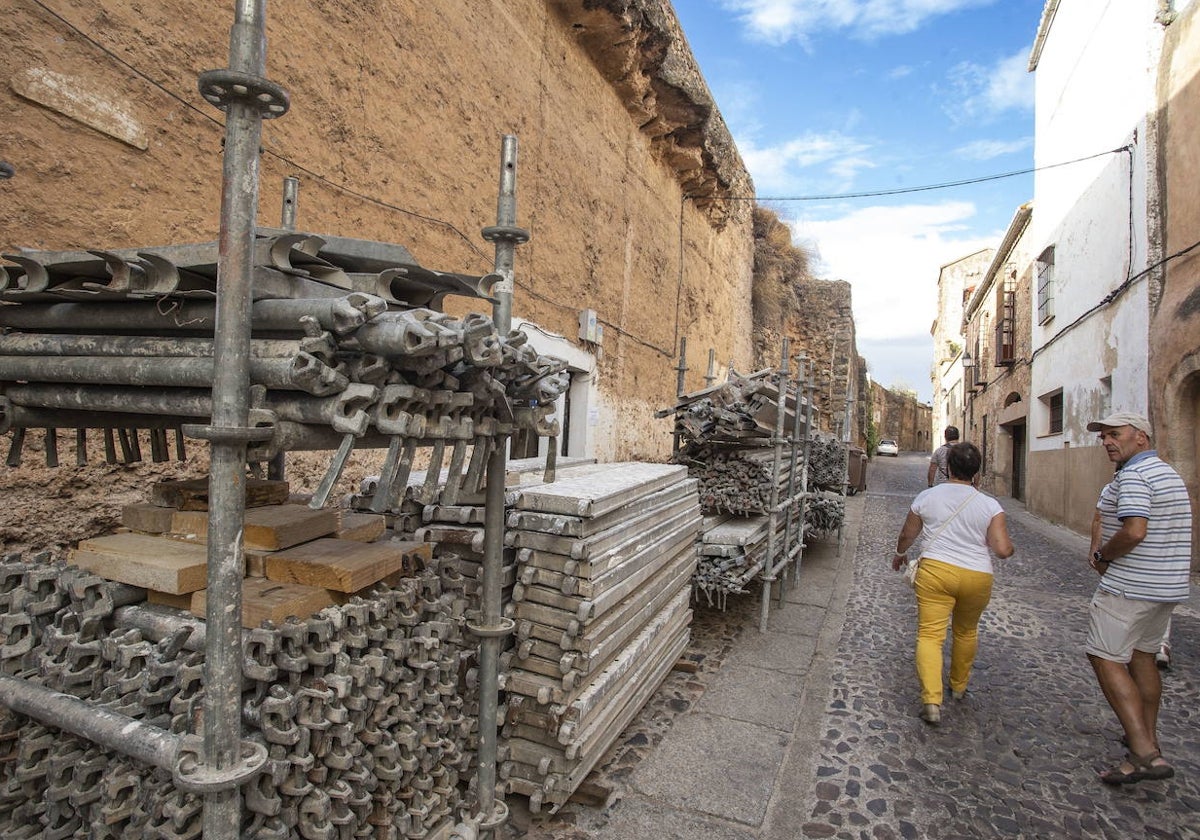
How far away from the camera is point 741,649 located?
5254 millimetres

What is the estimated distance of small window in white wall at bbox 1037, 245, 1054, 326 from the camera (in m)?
13.7

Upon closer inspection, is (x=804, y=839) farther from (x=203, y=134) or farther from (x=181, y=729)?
(x=203, y=134)

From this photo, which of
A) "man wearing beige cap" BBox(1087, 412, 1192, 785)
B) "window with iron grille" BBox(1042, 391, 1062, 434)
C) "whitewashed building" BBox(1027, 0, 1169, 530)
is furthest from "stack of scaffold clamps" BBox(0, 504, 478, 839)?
"window with iron grille" BBox(1042, 391, 1062, 434)

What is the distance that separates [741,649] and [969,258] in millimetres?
34819

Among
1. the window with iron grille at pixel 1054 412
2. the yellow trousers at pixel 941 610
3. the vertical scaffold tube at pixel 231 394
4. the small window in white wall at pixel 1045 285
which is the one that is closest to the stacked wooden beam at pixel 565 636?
the vertical scaffold tube at pixel 231 394

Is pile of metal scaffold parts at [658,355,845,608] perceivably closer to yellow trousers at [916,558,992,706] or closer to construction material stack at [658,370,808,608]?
construction material stack at [658,370,808,608]

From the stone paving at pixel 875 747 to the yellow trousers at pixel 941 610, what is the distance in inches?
12.2

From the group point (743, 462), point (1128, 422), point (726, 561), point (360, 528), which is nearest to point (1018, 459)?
point (743, 462)

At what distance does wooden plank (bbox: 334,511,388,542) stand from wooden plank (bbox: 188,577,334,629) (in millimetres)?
407

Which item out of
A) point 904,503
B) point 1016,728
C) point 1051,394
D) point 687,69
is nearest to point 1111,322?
point 1051,394

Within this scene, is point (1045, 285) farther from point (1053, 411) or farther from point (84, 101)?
point (84, 101)

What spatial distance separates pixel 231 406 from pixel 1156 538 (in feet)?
14.1

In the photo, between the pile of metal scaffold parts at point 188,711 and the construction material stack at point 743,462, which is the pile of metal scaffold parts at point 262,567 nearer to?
the pile of metal scaffold parts at point 188,711

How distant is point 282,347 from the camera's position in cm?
150
